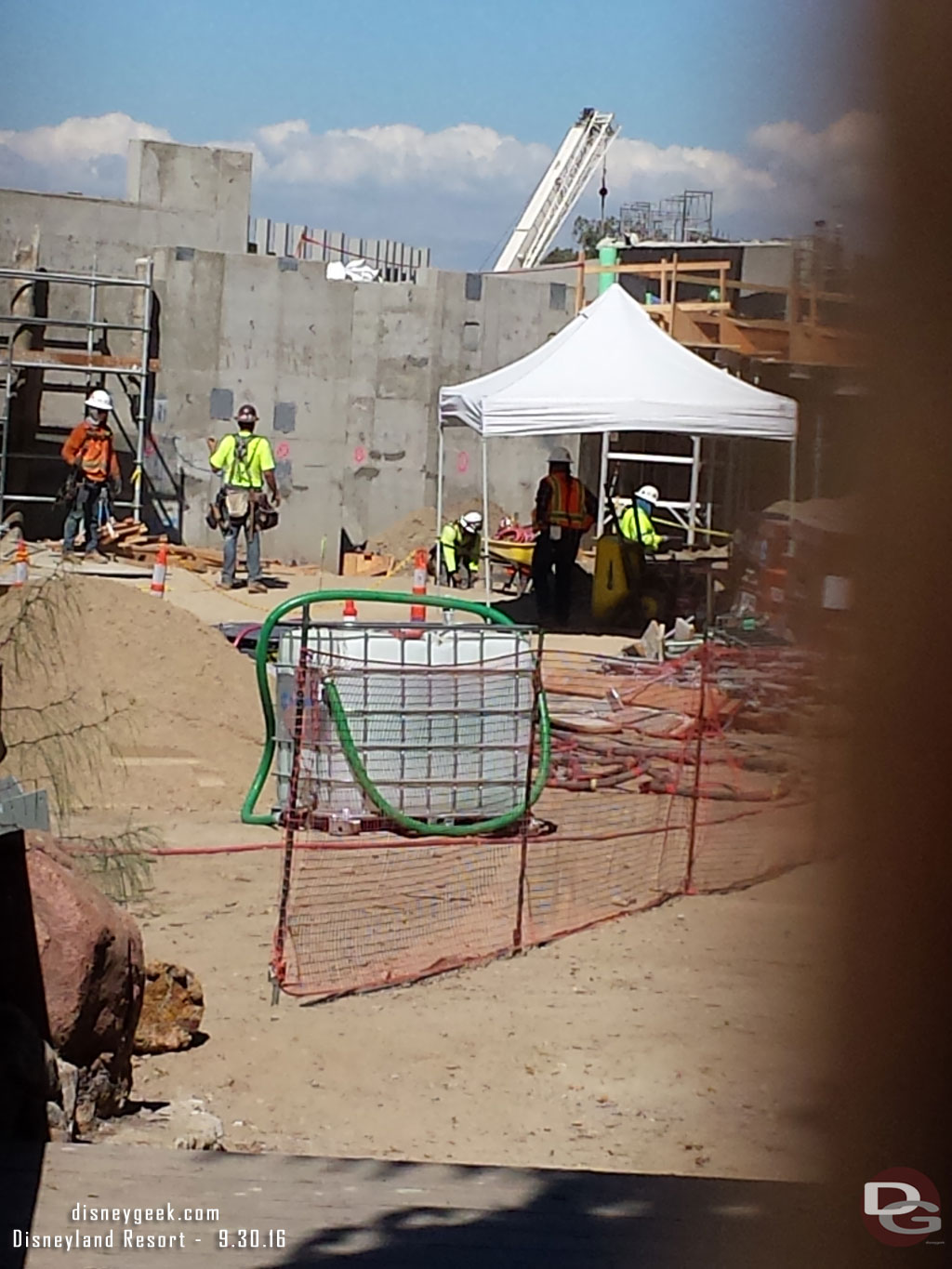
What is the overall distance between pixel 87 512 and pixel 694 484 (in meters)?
5.90

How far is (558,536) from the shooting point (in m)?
13.8

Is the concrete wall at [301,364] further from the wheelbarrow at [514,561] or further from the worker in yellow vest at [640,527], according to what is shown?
the worker in yellow vest at [640,527]

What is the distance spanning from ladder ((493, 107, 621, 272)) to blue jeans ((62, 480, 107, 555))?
8.74 meters

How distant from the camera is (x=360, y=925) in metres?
5.70

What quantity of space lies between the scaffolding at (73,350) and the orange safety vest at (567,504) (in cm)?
475

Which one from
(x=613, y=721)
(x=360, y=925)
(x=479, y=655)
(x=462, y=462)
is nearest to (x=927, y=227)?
(x=360, y=925)

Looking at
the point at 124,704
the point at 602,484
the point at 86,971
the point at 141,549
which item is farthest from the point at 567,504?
the point at 86,971

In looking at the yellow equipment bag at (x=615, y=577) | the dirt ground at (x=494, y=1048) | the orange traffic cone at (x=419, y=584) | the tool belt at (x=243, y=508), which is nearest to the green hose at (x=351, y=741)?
the dirt ground at (x=494, y=1048)

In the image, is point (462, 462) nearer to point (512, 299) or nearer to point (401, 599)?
point (512, 299)

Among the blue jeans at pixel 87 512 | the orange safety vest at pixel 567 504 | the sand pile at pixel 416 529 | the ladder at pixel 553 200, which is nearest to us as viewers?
the orange safety vest at pixel 567 504

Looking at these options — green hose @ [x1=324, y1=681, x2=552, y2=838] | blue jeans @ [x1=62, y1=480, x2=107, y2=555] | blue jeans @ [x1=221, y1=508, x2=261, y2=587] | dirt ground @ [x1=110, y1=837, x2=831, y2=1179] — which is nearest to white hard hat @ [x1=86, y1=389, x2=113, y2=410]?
blue jeans @ [x1=62, y1=480, x2=107, y2=555]

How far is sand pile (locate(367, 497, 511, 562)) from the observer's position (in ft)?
55.2

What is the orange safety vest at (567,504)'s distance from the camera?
1366cm

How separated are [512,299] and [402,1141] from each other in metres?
14.5
